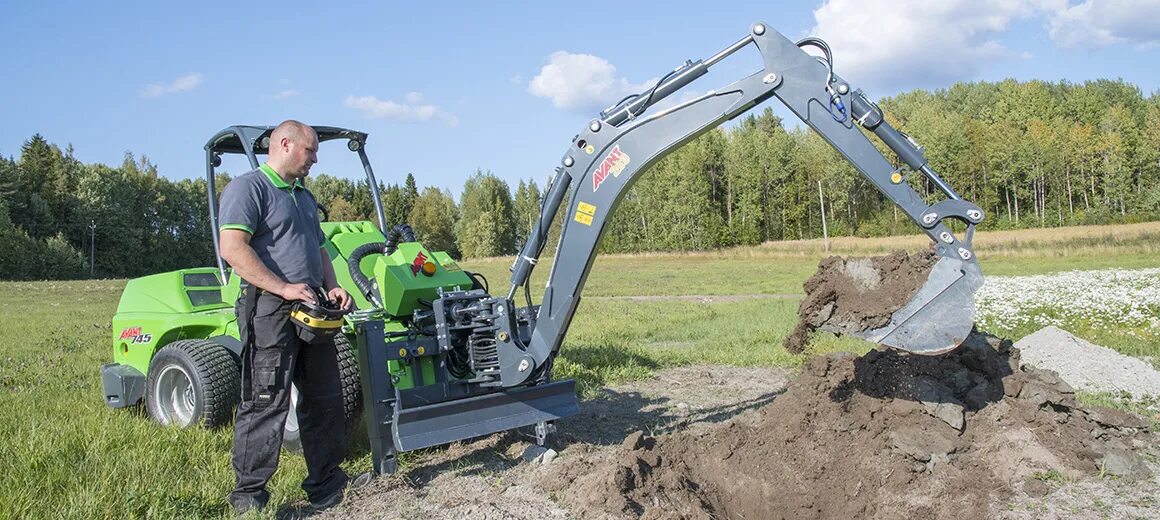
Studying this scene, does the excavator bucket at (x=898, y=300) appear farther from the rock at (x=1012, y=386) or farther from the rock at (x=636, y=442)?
the rock at (x=1012, y=386)

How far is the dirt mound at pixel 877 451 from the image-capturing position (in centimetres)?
477

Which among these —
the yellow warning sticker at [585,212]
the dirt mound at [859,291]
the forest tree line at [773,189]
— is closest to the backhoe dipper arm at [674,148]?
the yellow warning sticker at [585,212]

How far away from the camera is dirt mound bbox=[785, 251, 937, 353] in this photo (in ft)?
15.8

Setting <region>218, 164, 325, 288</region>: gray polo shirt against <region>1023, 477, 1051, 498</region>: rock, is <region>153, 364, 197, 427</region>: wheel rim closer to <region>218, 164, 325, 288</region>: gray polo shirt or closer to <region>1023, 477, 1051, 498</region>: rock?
<region>218, 164, 325, 288</region>: gray polo shirt

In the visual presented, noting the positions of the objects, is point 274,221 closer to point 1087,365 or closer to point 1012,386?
point 1012,386

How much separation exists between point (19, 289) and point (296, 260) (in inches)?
1358

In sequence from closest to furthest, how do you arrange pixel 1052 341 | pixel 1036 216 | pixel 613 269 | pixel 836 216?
pixel 1052 341, pixel 613 269, pixel 1036 216, pixel 836 216

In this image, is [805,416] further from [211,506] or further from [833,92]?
[211,506]

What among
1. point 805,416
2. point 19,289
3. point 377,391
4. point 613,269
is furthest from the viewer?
point 613,269

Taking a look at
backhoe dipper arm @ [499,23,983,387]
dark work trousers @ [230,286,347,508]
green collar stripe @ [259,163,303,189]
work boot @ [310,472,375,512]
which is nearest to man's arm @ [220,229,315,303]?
dark work trousers @ [230,286,347,508]

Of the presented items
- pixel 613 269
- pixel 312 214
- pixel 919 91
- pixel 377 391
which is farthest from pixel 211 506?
pixel 919 91

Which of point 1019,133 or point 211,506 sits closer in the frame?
point 211,506

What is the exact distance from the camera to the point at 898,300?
15.9 feet

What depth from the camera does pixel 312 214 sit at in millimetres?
4750
